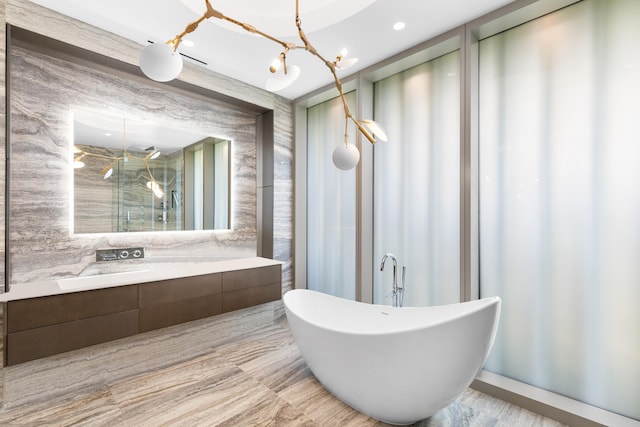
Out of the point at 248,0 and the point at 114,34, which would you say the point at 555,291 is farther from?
the point at 114,34

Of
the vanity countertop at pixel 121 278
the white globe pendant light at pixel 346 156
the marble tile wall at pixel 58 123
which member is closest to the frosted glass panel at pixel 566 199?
the white globe pendant light at pixel 346 156

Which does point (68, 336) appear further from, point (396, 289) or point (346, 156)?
point (396, 289)

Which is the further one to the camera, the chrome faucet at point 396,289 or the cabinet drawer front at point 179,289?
the chrome faucet at point 396,289

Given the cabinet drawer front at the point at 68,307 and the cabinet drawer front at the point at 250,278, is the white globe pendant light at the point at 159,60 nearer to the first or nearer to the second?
the cabinet drawer front at the point at 68,307

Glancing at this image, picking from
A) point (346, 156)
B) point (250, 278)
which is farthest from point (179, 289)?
point (346, 156)

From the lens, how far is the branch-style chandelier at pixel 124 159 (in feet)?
7.63

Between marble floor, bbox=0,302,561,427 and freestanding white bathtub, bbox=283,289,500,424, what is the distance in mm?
196

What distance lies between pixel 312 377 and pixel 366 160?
191 cm

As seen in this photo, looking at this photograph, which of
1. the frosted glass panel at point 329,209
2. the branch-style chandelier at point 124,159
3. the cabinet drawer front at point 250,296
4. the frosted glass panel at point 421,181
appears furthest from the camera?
the frosted glass panel at point 329,209

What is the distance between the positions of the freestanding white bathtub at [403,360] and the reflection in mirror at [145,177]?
1727mm

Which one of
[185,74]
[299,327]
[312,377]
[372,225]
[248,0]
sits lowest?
[312,377]

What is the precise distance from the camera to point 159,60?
1.08m

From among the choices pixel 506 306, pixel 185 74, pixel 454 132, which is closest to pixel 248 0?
pixel 185 74

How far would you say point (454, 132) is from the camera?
8.07ft
